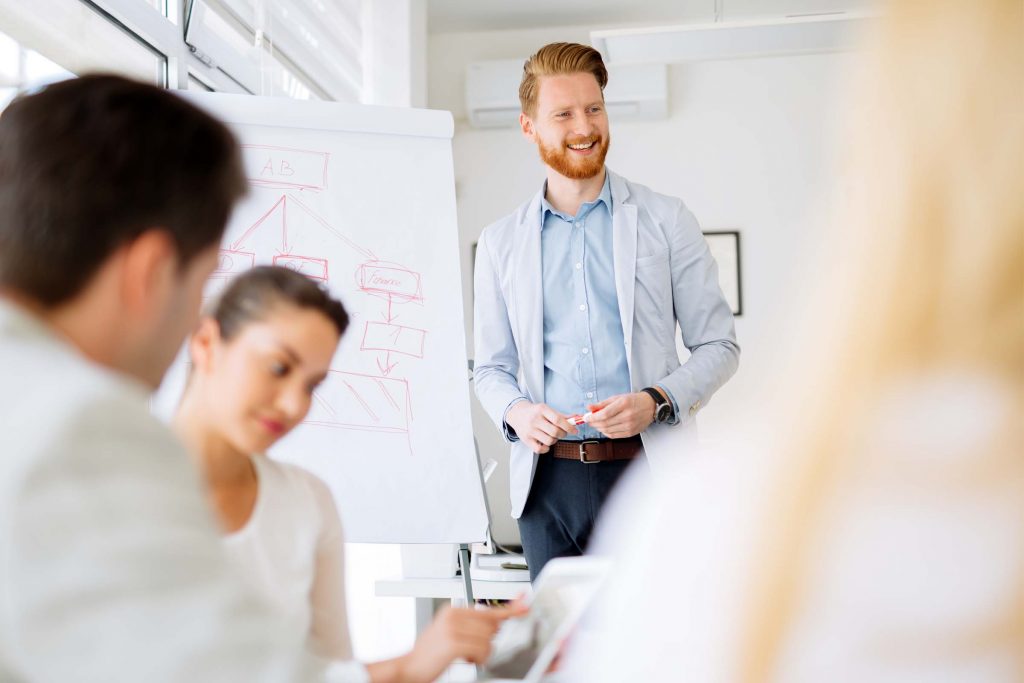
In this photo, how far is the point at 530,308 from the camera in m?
2.06

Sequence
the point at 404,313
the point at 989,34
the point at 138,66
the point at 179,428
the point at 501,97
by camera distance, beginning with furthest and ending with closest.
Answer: the point at 501,97, the point at 138,66, the point at 404,313, the point at 179,428, the point at 989,34

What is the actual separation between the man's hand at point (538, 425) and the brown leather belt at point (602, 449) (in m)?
0.03

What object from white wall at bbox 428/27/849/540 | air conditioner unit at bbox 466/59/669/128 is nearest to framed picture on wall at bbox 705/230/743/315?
white wall at bbox 428/27/849/540

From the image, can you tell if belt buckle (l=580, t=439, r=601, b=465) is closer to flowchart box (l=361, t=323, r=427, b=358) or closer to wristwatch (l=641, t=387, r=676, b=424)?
wristwatch (l=641, t=387, r=676, b=424)

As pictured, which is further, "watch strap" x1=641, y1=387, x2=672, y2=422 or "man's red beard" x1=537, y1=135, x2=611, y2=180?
"man's red beard" x1=537, y1=135, x2=611, y2=180

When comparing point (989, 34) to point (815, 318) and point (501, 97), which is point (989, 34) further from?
point (501, 97)

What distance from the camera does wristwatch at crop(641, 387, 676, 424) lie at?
187cm

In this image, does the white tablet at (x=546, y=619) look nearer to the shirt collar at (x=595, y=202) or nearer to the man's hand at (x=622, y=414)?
the man's hand at (x=622, y=414)

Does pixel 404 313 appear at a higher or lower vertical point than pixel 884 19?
lower

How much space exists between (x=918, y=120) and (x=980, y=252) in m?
0.07

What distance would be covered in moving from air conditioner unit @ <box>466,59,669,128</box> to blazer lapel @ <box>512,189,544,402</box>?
2.66 m

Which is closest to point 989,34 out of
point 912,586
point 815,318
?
point 815,318

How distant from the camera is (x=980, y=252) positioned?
1.58ft

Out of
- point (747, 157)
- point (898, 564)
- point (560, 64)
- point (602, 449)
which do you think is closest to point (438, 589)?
point (602, 449)
